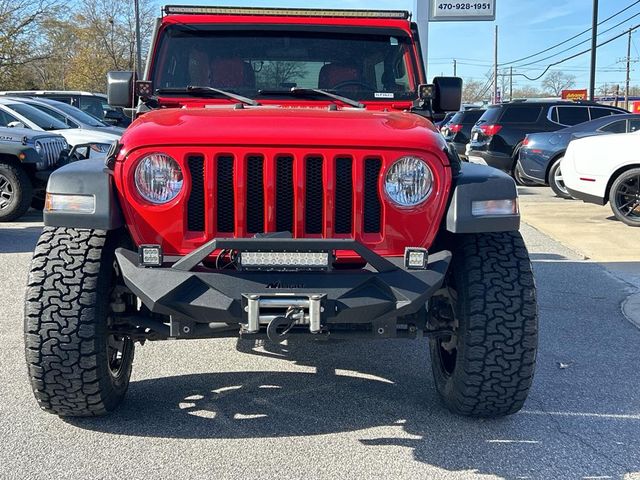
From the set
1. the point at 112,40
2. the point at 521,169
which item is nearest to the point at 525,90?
the point at 112,40

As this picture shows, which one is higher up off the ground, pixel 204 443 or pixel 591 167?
pixel 591 167

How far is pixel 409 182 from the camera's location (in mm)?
3168

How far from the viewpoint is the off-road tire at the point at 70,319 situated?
3143 mm

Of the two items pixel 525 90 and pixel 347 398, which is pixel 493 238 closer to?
pixel 347 398

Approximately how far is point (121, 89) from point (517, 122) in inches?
480

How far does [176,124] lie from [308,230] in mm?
761

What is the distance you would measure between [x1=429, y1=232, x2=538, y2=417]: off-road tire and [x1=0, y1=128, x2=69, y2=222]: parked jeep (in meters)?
7.95

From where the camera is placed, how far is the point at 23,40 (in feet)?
97.9

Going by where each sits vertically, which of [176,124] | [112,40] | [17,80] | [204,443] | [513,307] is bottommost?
[204,443]

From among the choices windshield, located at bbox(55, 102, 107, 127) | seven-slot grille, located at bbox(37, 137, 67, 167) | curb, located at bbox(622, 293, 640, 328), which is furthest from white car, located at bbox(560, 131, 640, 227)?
windshield, located at bbox(55, 102, 107, 127)

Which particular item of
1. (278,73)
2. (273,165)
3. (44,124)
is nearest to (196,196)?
(273,165)

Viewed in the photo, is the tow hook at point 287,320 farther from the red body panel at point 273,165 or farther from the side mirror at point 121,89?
the side mirror at point 121,89

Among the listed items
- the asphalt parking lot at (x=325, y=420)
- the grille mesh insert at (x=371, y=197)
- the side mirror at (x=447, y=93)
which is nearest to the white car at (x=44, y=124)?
the asphalt parking lot at (x=325, y=420)

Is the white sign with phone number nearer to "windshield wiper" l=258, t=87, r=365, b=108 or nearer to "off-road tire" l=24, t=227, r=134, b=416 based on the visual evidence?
"windshield wiper" l=258, t=87, r=365, b=108
